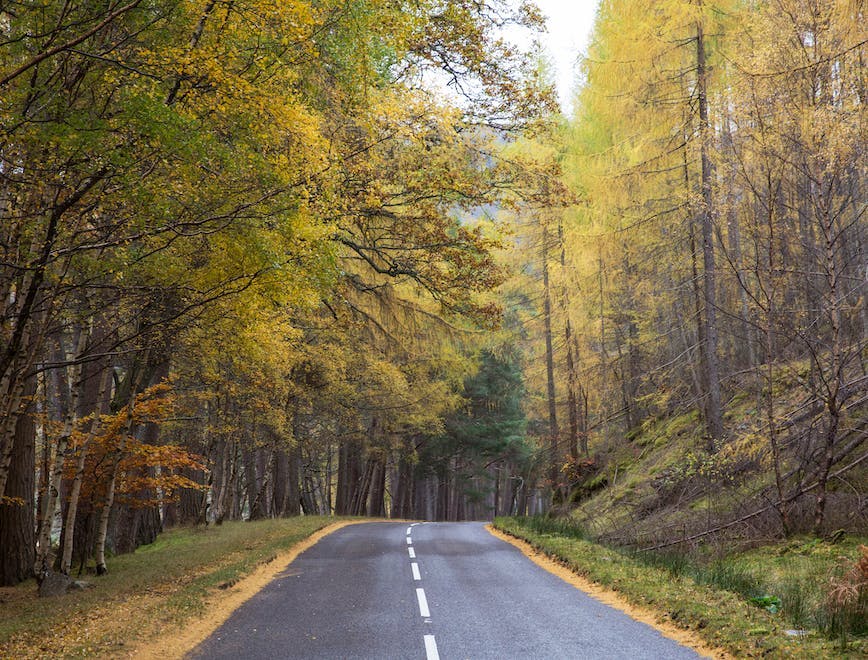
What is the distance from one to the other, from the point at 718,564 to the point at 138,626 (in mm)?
8279

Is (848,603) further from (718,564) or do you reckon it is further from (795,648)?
(718,564)

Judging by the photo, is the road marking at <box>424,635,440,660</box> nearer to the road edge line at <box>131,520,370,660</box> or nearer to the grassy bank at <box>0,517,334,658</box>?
the road edge line at <box>131,520,370,660</box>

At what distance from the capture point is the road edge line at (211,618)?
738 cm

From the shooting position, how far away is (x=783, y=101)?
1169 centimetres

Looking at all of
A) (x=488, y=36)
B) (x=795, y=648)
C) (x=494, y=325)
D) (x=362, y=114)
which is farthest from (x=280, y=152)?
(x=795, y=648)

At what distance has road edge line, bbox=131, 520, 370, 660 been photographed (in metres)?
7.38

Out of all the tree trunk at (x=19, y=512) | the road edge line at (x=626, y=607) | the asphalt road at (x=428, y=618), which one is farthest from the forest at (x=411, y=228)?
the asphalt road at (x=428, y=618)

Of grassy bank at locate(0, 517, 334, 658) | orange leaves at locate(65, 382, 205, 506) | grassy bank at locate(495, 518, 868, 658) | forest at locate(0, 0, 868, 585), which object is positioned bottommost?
grassy bank at locate(0, 517, 334, 658)

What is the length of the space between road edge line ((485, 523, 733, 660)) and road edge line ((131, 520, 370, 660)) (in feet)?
16.7

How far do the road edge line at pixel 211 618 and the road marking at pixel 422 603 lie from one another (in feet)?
8.32

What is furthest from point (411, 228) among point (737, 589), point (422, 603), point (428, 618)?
point (737, 589)

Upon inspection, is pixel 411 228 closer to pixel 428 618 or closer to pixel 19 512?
pixel 428 618

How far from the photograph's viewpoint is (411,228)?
1389 centimetres

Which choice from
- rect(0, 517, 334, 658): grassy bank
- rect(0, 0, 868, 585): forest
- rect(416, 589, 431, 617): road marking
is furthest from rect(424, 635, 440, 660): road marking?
rect(0, 0, 868, 585): forest
